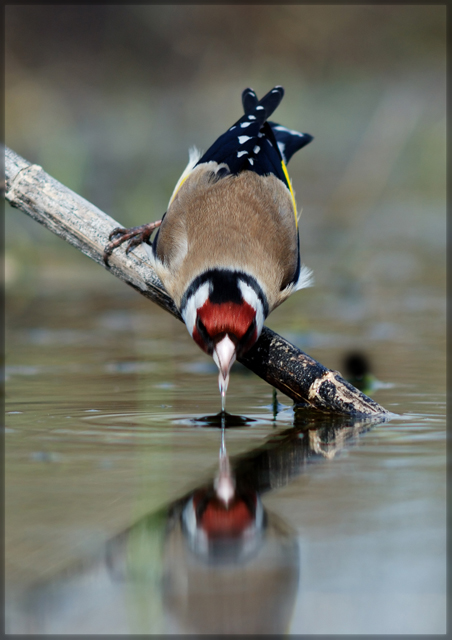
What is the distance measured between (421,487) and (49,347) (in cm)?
309

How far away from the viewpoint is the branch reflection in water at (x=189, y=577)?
5.65 ft

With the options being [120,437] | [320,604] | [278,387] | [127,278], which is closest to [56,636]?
[320,604]

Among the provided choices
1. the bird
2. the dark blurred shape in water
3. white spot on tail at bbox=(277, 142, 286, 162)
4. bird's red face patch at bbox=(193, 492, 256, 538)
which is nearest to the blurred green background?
white spot on tail at bbox=(277, 142, 286, 162)

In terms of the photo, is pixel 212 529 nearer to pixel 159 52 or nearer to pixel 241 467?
pixel 241 467

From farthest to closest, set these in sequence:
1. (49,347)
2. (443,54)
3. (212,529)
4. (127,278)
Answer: (443,54), (49,347), (127,278), (212,529)

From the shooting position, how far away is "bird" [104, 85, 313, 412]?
316 centimetres

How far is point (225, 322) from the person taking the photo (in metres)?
3.09

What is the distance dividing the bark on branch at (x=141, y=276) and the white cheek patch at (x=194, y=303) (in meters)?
0.35

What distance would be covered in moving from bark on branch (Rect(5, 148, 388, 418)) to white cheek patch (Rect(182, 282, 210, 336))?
35cm

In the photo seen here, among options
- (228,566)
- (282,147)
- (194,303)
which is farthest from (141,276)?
(228,566)

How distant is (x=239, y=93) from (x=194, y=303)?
11917mm

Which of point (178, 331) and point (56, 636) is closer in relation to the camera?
point (56, 636)

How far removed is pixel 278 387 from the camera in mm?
3541

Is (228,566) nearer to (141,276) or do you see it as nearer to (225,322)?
(225,322)
